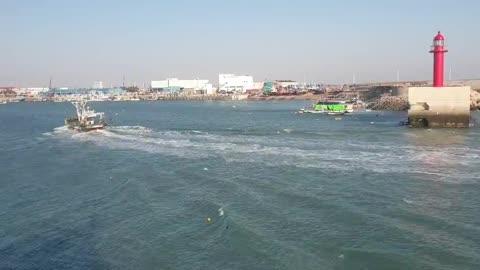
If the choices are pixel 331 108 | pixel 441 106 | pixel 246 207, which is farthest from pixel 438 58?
pixel 246 207

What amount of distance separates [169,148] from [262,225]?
2090 centimetres

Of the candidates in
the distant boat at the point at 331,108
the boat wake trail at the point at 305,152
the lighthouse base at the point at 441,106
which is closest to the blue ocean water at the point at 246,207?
the boat wake trail at the point at 305,152

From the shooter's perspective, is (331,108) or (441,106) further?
(331,108)

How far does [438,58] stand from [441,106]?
488 cm

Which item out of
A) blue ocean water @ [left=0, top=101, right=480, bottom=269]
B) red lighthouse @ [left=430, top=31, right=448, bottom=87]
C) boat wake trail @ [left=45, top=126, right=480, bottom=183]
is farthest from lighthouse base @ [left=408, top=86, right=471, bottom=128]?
boat wake trail @ [left=45, top=126, right=480, bottom=183]

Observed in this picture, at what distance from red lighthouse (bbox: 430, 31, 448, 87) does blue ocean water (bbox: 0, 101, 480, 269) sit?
1330cm

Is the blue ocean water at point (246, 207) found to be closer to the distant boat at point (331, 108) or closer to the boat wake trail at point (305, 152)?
the boat wake trail at point (305, 152)

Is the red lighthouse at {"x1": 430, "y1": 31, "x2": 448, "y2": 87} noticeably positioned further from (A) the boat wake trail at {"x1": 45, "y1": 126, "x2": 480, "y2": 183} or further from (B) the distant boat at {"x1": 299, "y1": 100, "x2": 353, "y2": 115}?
(B) the distant boat at {"x1": 299, "y1": 100, "x2": 353, "y2": 115}

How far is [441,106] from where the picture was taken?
4656 cm

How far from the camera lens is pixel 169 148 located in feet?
122

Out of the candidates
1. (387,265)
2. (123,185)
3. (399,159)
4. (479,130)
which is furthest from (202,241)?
(479,130)

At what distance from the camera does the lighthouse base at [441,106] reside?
45.7 m

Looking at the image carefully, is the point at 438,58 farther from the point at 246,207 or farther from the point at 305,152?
the point at 246,207

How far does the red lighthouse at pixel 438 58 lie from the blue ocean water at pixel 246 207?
1330 centimetres
